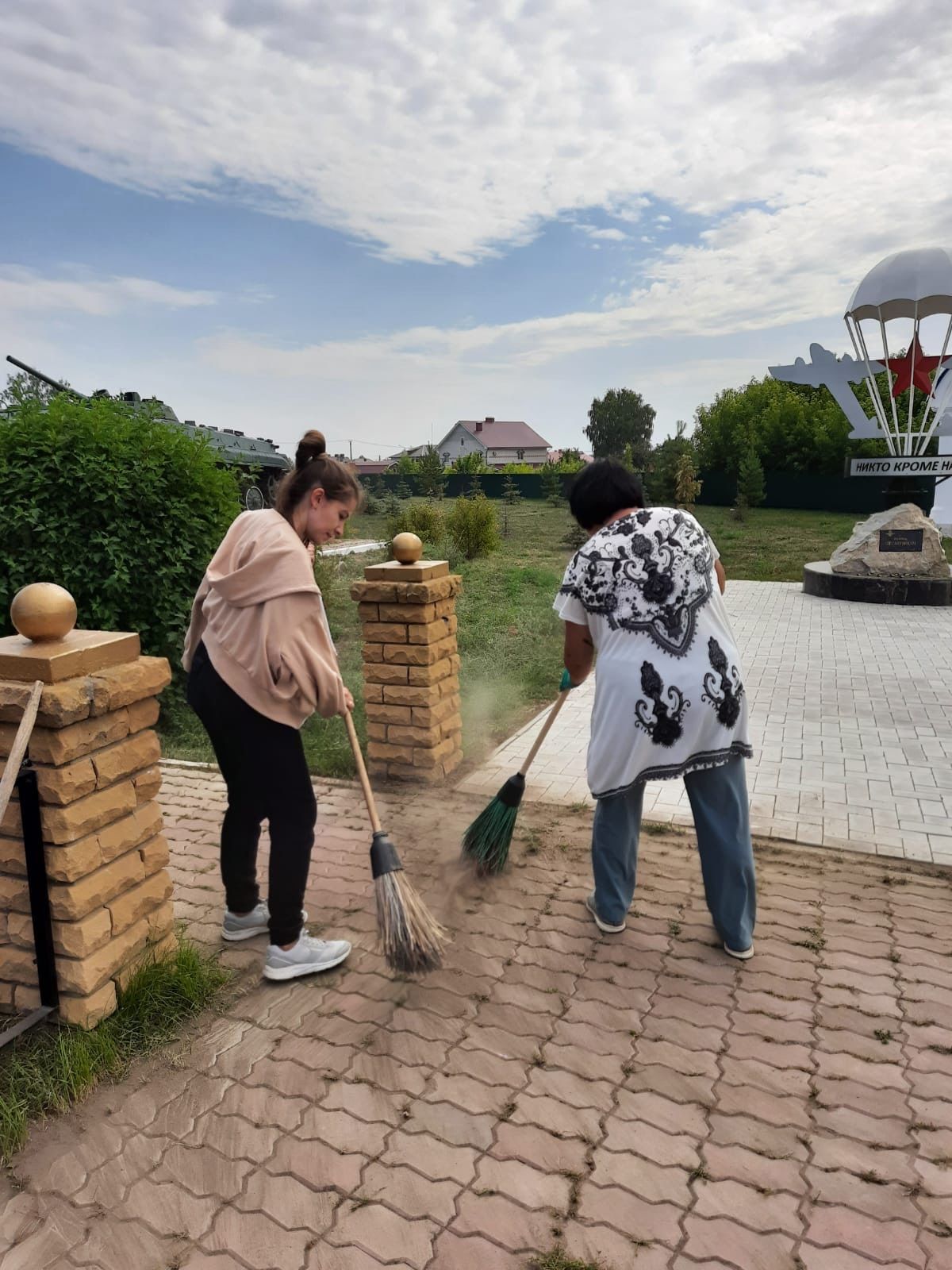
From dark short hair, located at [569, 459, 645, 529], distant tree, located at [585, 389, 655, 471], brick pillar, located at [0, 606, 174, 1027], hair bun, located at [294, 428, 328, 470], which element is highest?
distant tree, located at [585, 389, 655, 471]

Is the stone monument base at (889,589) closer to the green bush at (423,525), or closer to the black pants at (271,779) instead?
the green bush at (423,525)

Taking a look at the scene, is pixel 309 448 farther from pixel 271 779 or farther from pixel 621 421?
pixel 621 421

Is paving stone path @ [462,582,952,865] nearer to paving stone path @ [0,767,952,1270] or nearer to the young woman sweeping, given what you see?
paving stone path @ [0,767,952,1270]

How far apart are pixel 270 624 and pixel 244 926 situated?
3.97 ft

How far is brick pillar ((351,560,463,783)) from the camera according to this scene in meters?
4.23

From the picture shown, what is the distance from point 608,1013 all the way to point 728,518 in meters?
23.9

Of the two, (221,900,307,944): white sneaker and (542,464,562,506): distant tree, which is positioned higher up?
(542,464,562,506): distant tree

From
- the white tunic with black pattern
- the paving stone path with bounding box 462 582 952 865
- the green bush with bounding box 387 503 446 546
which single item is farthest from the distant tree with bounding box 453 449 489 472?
the white tunic with black pattern

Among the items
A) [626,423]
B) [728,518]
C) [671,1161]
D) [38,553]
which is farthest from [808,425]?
[626,423]

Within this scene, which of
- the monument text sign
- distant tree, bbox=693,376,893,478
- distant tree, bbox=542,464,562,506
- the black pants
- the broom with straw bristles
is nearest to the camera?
the black pants

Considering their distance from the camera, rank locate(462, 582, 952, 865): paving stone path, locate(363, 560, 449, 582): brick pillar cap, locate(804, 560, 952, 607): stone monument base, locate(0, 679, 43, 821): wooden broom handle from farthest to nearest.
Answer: locate(804, 560, 952, 607): stone monument base → locate(363, 560, 449, 582): brick pillar cap → locate(462, 582, 952, 865): paving stone path → locate(0, 679, 43, 821): wooden broom handle

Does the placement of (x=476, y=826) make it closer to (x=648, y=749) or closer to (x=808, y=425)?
(x=648, y=749)

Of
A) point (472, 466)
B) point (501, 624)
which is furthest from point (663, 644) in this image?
point (472, 466)

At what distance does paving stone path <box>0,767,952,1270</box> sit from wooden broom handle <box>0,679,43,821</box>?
2.72ft
